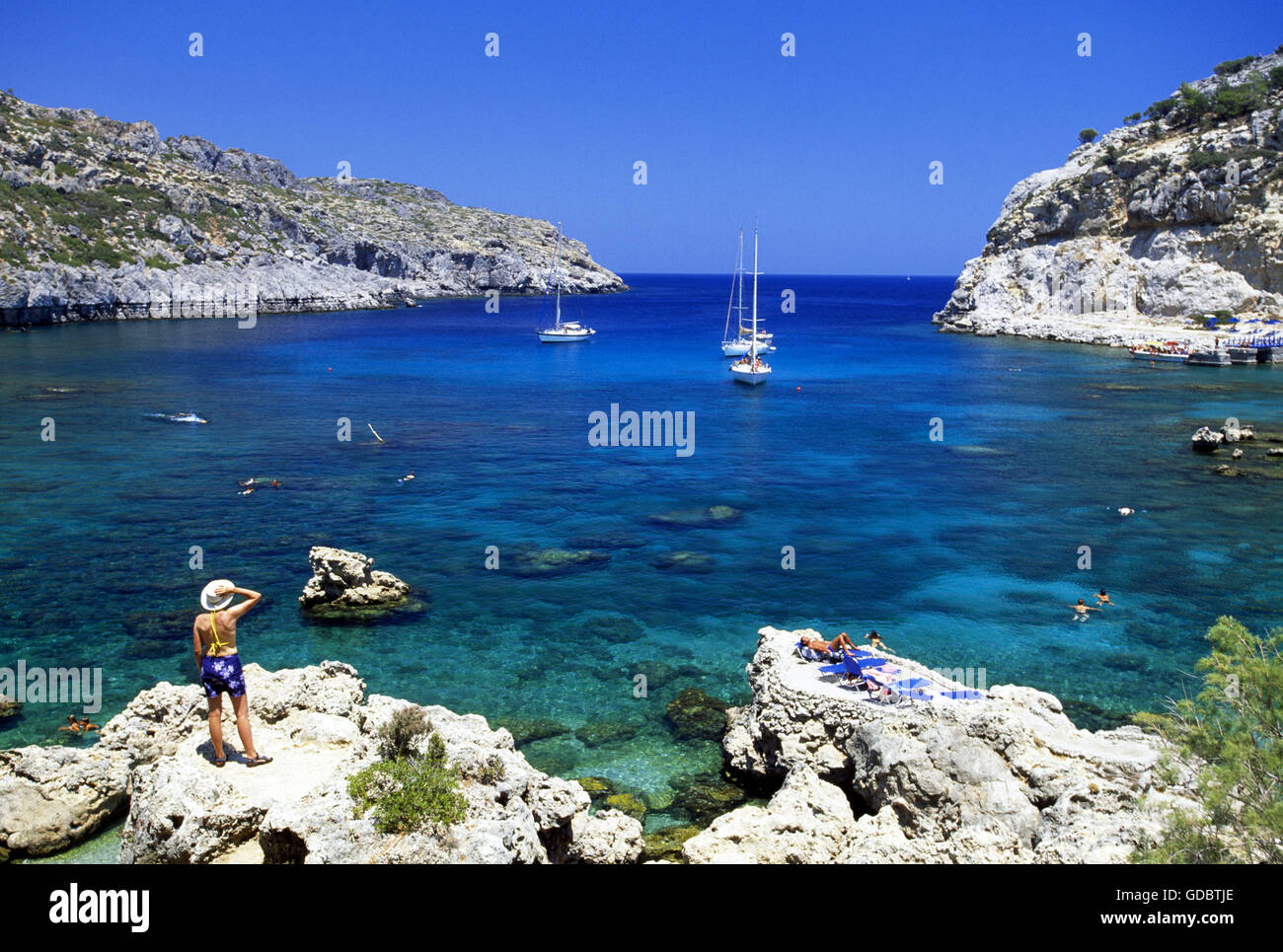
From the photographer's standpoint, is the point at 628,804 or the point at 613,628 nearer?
the point at 628,804

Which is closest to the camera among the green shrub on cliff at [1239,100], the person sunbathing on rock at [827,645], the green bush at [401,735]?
the green bush at [401,735]

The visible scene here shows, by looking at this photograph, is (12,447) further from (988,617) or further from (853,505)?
(988,617)

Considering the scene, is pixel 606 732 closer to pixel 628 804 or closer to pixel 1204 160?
pixel 628 804

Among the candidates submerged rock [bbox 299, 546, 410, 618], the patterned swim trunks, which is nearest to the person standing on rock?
the patterned swim trunks

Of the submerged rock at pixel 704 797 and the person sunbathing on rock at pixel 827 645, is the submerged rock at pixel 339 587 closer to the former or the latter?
the submerged rock at pixel 704 797

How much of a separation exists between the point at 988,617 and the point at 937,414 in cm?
3250

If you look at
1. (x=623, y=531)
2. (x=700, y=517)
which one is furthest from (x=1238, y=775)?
(x=700, y=517)

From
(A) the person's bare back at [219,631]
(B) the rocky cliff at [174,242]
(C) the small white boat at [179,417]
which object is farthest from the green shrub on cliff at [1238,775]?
(B) the rocky cliff at [174,242]

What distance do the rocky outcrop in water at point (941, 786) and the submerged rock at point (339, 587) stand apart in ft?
37.4

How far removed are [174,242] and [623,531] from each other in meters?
111

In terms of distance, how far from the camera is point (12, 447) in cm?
3744

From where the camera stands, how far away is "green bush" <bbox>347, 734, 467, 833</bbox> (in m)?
7.98

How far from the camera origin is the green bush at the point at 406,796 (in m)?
7.98

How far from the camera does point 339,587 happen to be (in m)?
21.8
